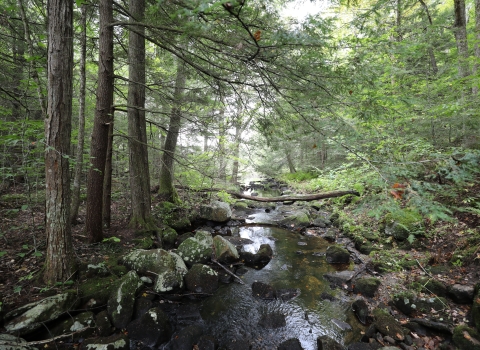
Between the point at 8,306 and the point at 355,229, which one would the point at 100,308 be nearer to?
the point at 8,306

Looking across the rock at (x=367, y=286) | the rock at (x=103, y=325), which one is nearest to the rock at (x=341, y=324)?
the rock at (x=367, y=286)

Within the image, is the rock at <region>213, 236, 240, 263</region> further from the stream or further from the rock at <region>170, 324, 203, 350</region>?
the rock at <region>170, 324, 203, 350</region>

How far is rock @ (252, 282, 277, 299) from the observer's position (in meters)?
5.36

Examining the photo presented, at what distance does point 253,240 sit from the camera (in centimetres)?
877

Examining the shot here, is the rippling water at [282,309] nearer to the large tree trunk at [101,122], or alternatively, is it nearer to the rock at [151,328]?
the rock at [151,328]

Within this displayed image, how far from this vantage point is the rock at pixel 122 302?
406 centimetres

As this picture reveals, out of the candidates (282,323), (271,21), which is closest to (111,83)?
(271,21)

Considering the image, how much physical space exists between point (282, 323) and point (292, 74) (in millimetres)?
4835

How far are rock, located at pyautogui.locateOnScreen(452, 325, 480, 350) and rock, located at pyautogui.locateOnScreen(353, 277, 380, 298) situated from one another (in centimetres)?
154

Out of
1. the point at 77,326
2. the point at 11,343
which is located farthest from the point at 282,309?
the point at 11,343

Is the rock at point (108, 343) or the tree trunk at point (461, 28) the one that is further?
the tree trunk at point (461, 28)

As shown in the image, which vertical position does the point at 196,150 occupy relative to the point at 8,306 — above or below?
above

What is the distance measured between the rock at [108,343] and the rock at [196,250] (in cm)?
277

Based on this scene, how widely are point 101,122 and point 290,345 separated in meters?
6.07
